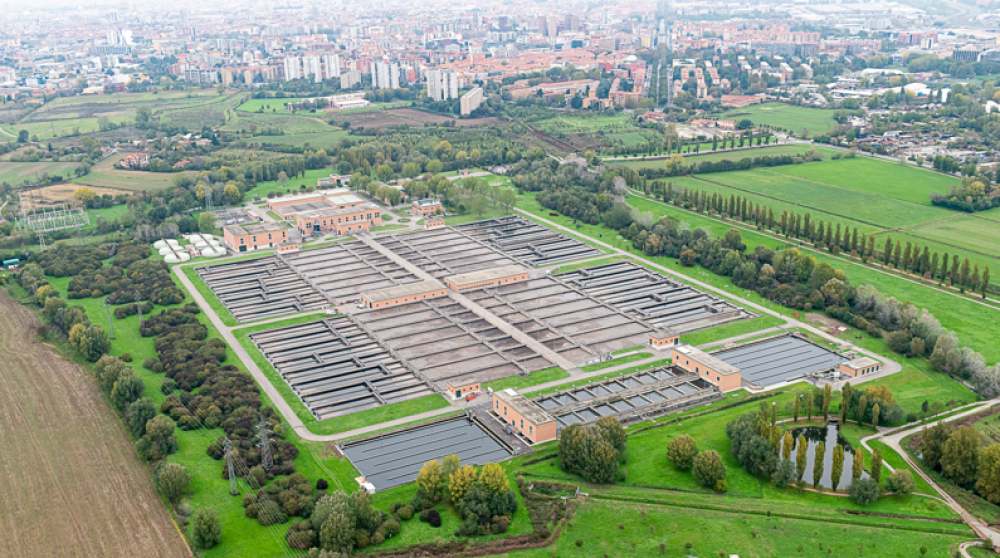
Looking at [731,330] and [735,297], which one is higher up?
[735,297]

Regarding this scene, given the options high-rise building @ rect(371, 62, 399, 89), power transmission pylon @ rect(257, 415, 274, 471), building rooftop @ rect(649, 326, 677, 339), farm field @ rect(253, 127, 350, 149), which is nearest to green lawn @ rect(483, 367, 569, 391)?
building rooftop @ rect(649, 326, 677, 339)

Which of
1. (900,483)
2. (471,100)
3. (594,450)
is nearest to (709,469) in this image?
(594,450)

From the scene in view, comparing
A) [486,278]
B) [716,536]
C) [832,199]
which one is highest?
[832,199]

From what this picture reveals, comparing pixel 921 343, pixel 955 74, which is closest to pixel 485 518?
pixel 921 343

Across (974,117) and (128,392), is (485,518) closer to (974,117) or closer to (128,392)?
(128,392)

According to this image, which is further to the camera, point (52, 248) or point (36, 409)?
point (52, 248)

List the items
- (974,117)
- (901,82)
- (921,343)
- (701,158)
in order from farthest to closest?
(901,82) < (974,117) < (701,158) < (921,343)

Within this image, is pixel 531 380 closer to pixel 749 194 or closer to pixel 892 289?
pixel 892 289
